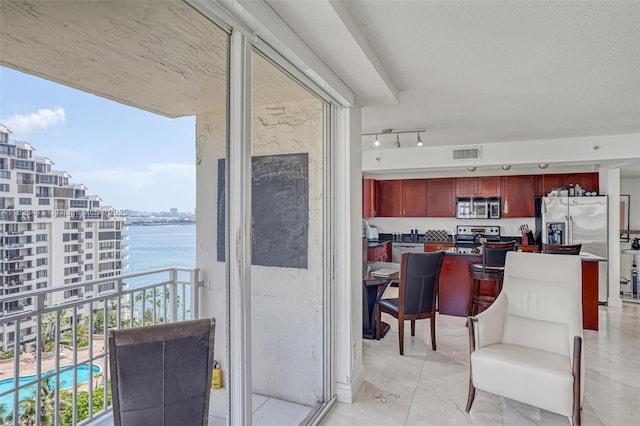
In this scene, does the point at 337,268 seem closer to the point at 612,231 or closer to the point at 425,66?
the point at 425,66

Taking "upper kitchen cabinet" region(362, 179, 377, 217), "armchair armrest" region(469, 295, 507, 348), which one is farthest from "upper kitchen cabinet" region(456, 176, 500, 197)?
"armchair armrest" region(469, 295, 507, 348)

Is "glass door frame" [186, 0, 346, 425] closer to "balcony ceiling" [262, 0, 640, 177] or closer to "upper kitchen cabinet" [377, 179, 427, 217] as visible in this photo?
"balcony ceiling" [262, 0, 640, 177]

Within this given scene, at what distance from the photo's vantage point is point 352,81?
2.56 metres

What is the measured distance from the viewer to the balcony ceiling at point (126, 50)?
52.4 inches

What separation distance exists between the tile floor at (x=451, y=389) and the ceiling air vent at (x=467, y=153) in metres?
2.54

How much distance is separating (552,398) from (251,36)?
2.77 metres

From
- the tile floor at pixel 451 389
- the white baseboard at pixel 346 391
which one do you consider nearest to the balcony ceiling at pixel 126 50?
the white baseboard at pixel 346 391

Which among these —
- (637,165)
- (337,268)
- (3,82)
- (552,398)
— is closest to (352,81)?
(337,268)

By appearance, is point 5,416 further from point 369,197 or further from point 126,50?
point 369,197

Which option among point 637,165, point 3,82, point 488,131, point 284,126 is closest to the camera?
point 3,82

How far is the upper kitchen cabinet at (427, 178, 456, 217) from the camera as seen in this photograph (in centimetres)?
730

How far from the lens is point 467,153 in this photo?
213 inches

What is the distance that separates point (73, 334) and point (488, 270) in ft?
13.7

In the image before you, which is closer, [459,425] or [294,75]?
[294,75]
